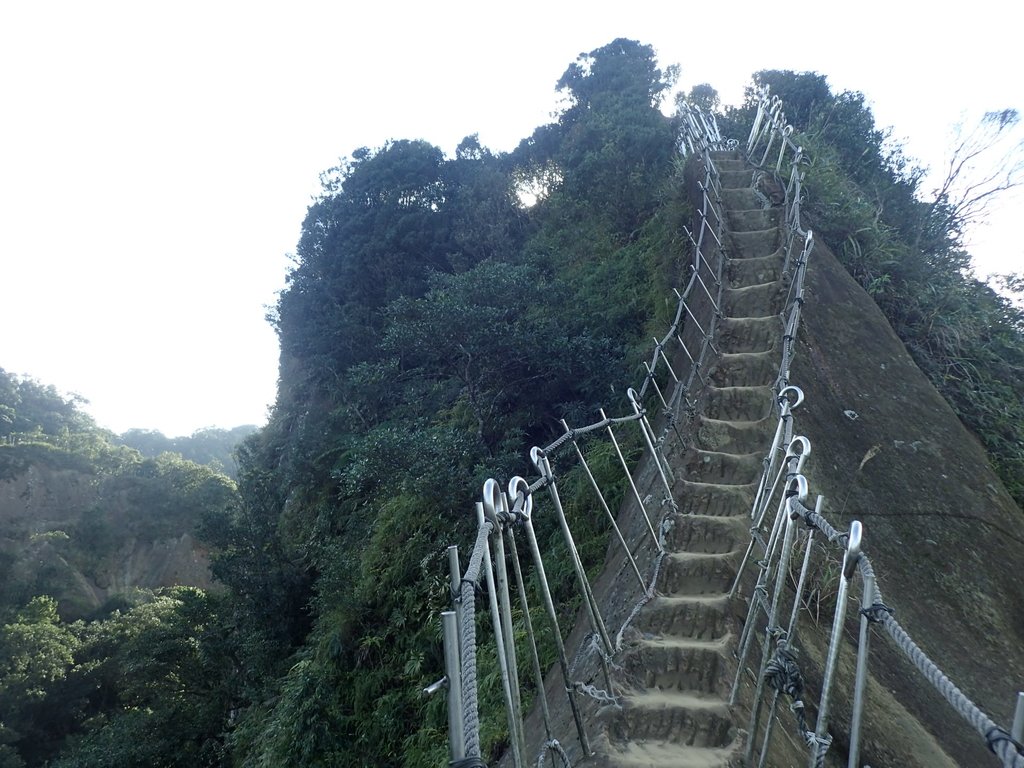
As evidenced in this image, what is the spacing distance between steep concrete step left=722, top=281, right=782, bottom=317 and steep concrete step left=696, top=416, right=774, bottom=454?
168 cm

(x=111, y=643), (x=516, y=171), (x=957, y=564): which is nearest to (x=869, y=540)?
(x=957, y=564)

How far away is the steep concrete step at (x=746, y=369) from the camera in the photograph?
5.36 meters

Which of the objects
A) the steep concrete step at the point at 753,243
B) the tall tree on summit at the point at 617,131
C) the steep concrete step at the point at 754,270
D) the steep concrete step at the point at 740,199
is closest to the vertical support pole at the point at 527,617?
the steep concrete step at the point at 754,270

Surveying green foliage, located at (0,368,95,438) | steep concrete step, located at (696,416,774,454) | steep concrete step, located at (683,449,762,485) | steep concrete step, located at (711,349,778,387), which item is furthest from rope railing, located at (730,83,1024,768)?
green foliage, located at (0,368,95,438)

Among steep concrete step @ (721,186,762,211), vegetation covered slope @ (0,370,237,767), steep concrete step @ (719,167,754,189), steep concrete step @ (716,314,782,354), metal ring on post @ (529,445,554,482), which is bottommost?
vegetation covered slope @ (0,370,237,767)

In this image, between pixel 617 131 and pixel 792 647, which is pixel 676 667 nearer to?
pixel 792 647

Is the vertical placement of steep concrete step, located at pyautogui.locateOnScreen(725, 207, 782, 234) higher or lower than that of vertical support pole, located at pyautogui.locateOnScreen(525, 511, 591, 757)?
higher

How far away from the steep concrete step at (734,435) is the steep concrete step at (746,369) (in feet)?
1.79

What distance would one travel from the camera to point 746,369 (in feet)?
18.1

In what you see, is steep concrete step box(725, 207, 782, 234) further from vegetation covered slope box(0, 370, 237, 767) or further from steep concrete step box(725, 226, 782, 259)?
vegetation covered slope box(0, 370, 237, 767)

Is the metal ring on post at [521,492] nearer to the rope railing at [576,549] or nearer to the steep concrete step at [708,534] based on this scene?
the rope railing at [576,549]

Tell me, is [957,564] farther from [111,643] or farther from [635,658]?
[111,643]

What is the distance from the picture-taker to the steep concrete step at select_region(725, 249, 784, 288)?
6605 millimetres

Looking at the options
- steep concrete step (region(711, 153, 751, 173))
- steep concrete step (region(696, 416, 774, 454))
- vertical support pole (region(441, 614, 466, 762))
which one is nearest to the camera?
vertical support pole (region(441, 614, 466, 762))
